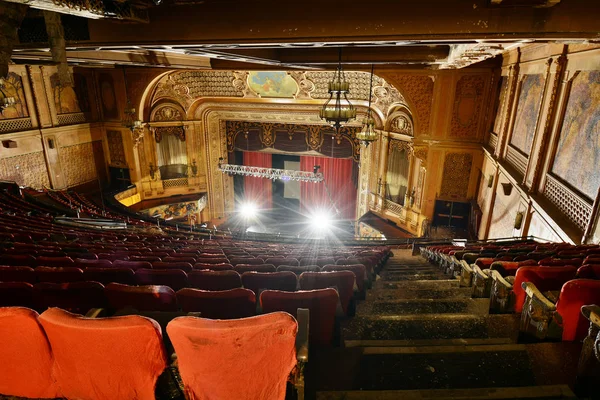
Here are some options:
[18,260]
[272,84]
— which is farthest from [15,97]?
[18,260]

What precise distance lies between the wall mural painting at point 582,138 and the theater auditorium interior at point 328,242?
39 millimetres

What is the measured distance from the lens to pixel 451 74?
1014 cm

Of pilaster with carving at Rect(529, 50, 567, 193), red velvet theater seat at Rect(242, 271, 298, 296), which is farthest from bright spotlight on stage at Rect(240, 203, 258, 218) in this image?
red velvet theater seat at Rect(242, 271, 298, 296)

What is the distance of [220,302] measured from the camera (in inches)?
87.3

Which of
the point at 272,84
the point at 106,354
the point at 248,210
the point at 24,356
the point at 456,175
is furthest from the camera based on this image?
the point at 248,210

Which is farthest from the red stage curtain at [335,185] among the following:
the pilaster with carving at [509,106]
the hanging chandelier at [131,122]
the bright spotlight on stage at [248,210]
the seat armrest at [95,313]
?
the seat armrest at [95,313]

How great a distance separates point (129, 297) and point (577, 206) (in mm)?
5959

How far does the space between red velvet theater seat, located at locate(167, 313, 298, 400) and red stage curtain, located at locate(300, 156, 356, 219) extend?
49.6ft

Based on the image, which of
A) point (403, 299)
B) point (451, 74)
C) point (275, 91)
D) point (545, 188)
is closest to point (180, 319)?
point (403, 299)

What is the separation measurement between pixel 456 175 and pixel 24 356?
11.4 m

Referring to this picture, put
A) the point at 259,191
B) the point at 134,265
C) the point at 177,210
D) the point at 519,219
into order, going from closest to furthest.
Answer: the point at 134,265
the point at 519,219
the point at 177,210
the point at 259,191

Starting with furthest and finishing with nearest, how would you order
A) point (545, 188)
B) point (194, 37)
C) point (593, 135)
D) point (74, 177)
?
1. point (74, 177)
2. point (545, 188)
3. point (593, 135)
4. point (194, 37)

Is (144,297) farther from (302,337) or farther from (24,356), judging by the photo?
(302,337)

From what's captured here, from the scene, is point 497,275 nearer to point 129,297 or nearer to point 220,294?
point 220,294
